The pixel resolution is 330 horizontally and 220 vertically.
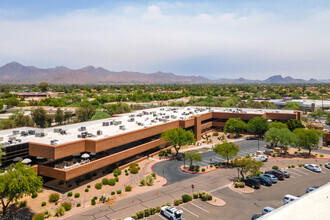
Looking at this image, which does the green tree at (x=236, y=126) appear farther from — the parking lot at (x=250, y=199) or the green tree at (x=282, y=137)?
the parking lot at (x=250, y=199)

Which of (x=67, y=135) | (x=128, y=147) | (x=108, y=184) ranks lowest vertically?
(x=108, y=184)

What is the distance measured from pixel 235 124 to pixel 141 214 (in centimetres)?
5054

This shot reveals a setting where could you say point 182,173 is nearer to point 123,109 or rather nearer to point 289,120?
point 289,120

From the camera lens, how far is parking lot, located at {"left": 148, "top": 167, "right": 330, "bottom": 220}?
3005cm

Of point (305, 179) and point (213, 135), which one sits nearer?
point (305, 179)

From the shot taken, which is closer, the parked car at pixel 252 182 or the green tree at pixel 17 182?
the green tree at pixel 17 182

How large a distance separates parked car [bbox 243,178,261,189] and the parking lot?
77 centimetres

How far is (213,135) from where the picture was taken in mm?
77562

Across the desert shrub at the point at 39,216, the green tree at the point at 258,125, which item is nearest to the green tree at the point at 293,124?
the green tree at the point at 258,125

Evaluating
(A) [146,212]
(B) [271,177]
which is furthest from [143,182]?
(B) [271,177]

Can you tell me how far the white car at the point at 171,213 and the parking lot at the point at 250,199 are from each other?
725mm

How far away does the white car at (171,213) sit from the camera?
93.4 feet

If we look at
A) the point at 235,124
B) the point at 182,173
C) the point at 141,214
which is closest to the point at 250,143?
the point at 235,124

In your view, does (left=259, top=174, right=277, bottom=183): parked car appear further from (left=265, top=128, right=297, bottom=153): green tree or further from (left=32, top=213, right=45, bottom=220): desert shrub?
(left=32, top=213, right=45, bottom=220): desert shrub
